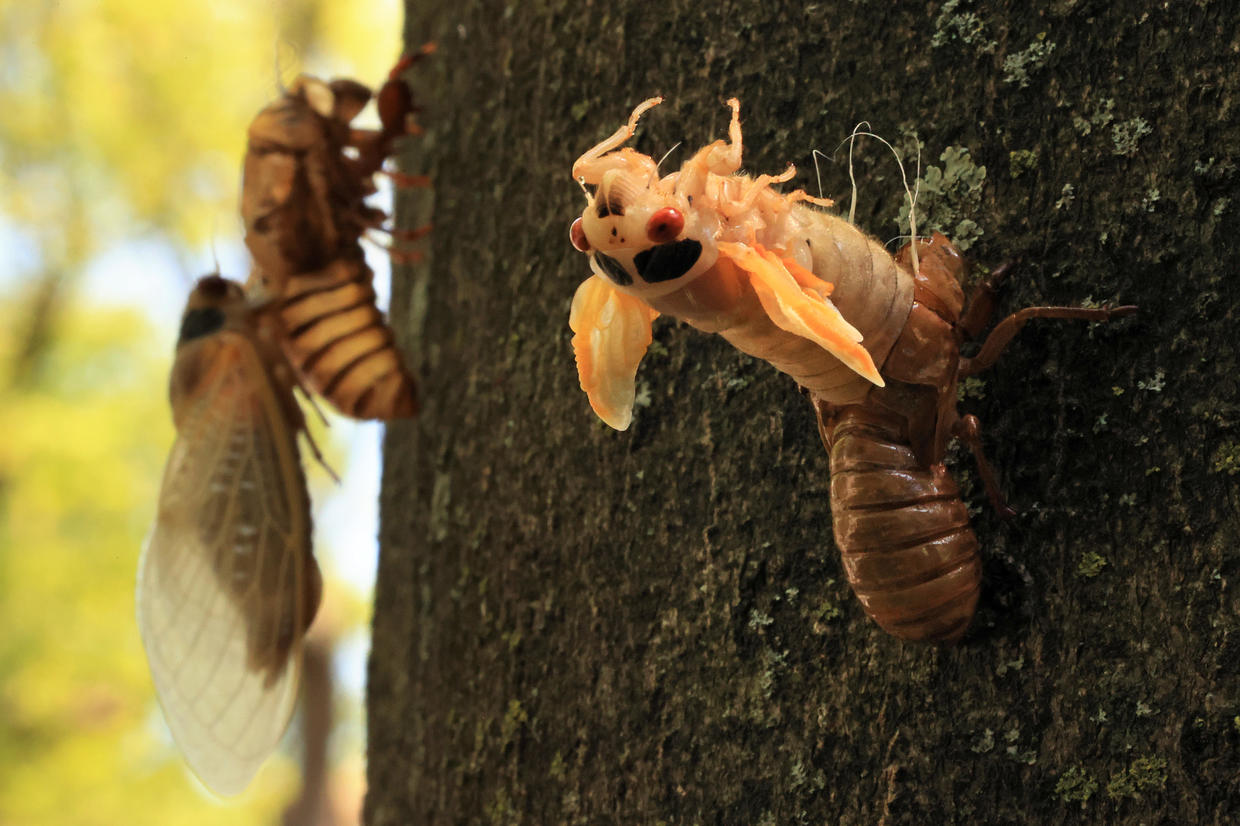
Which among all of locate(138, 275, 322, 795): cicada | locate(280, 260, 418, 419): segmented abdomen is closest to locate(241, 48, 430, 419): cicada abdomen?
locate(280, 260, 418, 419): segmented abdomen

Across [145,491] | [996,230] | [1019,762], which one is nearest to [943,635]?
[1019,762]

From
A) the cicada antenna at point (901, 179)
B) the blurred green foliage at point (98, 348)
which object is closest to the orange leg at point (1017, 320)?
the cicada antenna at point (901, 179)

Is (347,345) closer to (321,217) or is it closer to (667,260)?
(321,217)

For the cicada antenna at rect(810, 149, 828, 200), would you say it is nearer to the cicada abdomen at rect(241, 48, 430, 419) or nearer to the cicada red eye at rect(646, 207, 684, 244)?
the cicada red eye at rect(646, 207, 684, 244)

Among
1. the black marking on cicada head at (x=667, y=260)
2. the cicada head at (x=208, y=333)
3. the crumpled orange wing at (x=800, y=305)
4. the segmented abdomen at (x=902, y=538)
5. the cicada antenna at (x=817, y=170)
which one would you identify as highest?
the cicada head at (x=208, y=333)

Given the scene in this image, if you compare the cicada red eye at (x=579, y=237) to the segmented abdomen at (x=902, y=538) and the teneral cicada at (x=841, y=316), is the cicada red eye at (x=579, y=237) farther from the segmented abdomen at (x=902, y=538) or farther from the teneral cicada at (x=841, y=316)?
the segmented abdomen at (x=902, y=538)

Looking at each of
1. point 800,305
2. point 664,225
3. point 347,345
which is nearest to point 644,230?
point 664,225
